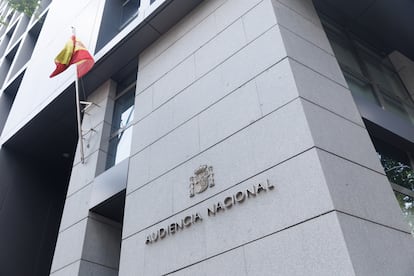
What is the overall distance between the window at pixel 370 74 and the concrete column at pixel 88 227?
6482 millimetres

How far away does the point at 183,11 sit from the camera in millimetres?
9461

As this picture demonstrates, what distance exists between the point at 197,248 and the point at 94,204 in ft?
13.2

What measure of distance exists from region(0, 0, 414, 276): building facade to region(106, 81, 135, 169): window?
0.06m

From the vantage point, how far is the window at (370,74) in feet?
27.7

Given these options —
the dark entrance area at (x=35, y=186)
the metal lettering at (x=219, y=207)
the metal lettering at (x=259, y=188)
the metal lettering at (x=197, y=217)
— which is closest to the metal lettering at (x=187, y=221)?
the metal lettering at (x=197, y=217)

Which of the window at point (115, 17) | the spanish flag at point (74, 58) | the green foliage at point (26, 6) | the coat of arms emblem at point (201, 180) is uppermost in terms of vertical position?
the green foliage at point (26, 6)

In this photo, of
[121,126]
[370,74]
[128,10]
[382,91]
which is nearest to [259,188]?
[382,91]

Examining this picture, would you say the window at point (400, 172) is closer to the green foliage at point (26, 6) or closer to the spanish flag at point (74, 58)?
the spanish flag at point (74, 58)

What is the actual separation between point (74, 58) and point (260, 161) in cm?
725

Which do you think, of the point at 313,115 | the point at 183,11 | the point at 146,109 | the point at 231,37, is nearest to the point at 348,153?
the point at 313,115

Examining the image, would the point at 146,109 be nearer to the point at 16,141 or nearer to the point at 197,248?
the point at 197,248

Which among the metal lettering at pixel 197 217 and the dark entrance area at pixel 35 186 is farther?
the dark entrance area at pixel 35 186

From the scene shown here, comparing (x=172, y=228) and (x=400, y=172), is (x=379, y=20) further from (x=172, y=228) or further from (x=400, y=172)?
(x=172, y=228)

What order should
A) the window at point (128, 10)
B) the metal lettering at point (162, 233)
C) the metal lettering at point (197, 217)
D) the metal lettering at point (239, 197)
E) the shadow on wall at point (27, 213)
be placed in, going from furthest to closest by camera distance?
the window at point (128, 10) < the shadow on wall at point (27, 213) < the metal lettering at point (162, 233) < the metal lettering at point (197, 217) < the metal lettering at point (239, 197)
